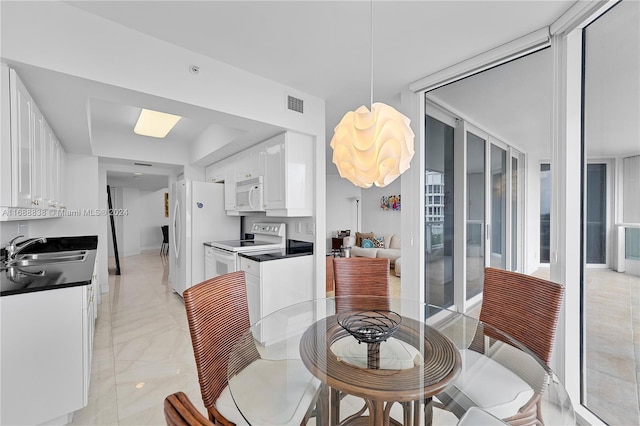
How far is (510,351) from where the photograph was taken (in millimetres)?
1414

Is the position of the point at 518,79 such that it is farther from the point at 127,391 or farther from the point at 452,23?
the point at 127,391

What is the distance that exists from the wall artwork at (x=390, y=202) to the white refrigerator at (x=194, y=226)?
4.25m

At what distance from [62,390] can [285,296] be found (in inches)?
67.0

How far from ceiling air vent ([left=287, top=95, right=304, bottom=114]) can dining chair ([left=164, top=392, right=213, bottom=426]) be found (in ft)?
8.79

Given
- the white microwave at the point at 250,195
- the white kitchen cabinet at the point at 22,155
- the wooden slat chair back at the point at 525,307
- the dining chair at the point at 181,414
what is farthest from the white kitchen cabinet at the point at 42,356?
the wooden slat chair back at the point at 525,307

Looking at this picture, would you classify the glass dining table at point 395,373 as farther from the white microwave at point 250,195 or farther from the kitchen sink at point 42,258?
the kitchen sink at point 42,258

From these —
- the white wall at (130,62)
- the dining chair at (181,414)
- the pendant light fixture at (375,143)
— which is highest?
the white wall at (130,62)

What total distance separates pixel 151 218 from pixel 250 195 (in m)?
8.20

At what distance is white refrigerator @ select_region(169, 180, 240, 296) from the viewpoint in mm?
3998

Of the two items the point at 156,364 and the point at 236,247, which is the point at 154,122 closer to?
the point at 236,247


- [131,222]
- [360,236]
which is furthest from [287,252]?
[131,222]

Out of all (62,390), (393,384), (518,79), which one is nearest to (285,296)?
(62,390)

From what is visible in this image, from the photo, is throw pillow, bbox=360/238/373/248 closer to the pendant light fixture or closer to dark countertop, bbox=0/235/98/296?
dark countertop, bbox=0/235/98/296

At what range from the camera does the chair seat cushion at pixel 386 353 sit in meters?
1.22
